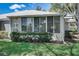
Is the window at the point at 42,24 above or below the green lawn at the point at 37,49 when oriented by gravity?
above

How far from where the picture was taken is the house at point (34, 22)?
10.0 meters

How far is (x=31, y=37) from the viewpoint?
10039 millimetres

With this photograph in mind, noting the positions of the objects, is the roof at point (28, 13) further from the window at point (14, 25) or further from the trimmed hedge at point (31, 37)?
the trimmed hedge at point (31, 37)

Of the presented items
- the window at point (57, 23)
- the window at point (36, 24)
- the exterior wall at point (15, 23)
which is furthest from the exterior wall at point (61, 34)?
the exterior wall at point (15, 23)

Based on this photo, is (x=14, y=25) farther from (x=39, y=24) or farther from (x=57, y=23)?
(x=57, y=23)

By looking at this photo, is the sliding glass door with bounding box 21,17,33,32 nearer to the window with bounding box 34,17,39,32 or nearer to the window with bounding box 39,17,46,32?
the window with bounding box 34,17,39,32

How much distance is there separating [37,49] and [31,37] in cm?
45

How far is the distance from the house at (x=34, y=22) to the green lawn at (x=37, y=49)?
33cm

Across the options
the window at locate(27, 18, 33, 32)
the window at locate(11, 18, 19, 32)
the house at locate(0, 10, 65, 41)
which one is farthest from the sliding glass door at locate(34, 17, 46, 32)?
the window at locate(11, 18, 19, 32)

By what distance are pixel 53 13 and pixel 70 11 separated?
0.57 metres

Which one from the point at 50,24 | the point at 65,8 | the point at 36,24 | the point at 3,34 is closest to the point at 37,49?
the point at 36,24

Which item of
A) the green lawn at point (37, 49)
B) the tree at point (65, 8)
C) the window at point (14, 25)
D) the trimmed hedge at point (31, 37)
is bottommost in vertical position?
the green lawn at point (37, 49)

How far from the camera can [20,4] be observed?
32.6 feet

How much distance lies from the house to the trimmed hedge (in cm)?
12
